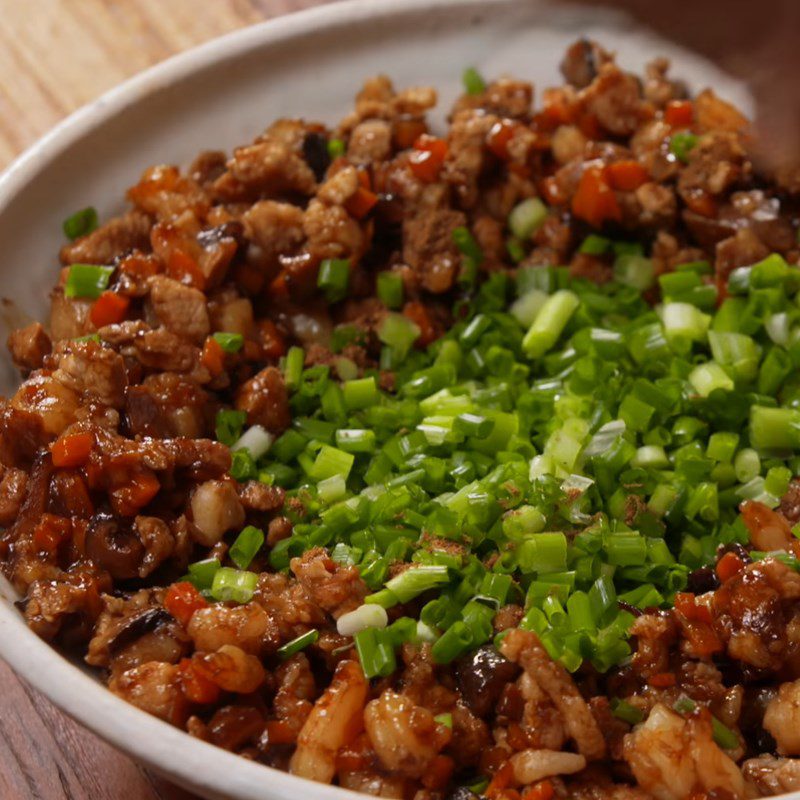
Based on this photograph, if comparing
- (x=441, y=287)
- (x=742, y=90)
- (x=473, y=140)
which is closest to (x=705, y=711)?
(x=441, y=287)

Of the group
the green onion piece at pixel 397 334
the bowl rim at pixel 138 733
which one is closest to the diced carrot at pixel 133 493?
the bowl rim at pixel 138 733

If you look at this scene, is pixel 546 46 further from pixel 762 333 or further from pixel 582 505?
pixel 582 505

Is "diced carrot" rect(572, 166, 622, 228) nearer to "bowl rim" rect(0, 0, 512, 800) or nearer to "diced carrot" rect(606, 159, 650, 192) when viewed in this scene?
"diced carrot" rect(606, 159, 650, 192)

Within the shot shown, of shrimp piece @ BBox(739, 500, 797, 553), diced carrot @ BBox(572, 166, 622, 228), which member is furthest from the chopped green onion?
diced carrot @ BBox(572, 166, 622, 228)

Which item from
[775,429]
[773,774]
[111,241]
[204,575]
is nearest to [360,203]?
[111,241]

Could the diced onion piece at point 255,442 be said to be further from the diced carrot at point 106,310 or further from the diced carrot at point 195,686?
the diced carrot at point 195,686

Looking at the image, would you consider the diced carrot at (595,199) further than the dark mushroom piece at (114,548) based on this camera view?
Yes
